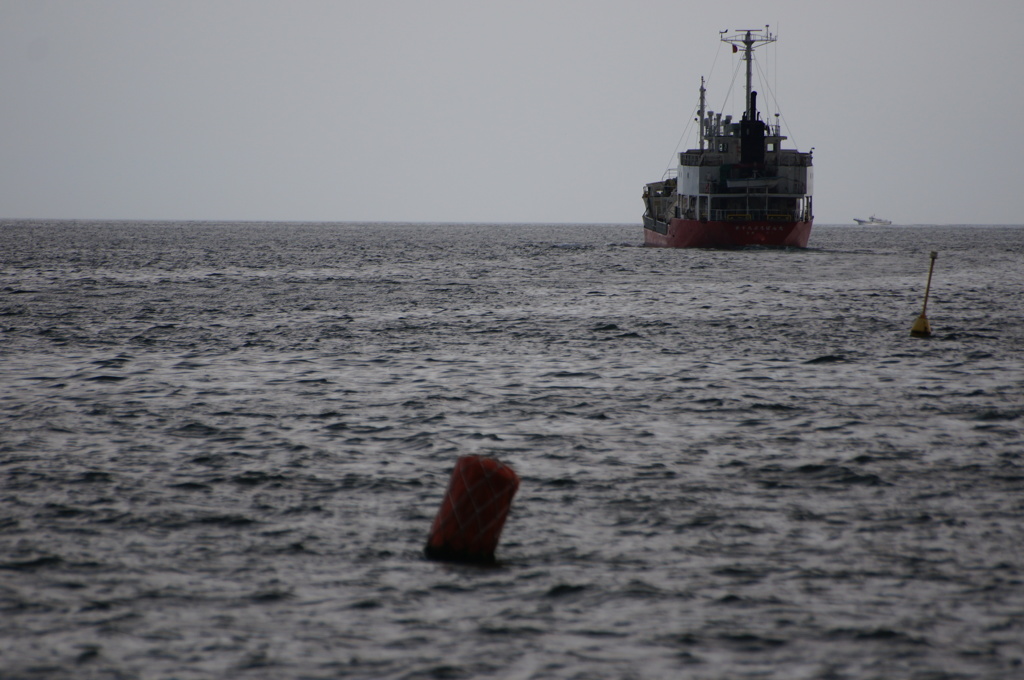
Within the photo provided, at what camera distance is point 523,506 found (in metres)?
10.5

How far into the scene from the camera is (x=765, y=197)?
70000 millimetres

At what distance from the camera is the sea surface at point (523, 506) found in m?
6.85

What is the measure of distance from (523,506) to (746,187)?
62.5m

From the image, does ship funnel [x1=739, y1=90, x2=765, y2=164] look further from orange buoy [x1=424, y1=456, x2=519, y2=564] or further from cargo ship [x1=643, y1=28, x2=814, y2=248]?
orange buoy [x1=424, y1=456, x2=519, y2=564]

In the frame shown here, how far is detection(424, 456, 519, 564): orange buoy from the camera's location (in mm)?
8688

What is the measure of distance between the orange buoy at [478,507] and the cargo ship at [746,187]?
62696 mm

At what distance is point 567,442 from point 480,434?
4.44 feet

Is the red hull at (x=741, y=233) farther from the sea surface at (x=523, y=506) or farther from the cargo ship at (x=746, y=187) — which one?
the sea surface at (x=523, y=506)

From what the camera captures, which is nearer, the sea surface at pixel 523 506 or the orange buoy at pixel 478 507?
the sea surface at pixel 523 506

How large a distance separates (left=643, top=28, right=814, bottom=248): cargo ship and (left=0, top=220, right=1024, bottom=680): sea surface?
44769 millimetres

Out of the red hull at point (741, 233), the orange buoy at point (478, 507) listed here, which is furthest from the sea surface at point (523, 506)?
the red hull at point (741, 233)

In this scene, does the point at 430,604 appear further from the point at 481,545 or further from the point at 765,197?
the point at 765,197

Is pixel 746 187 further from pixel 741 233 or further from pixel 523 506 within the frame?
pixel 523 506

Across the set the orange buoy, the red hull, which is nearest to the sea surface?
the orange buoy
